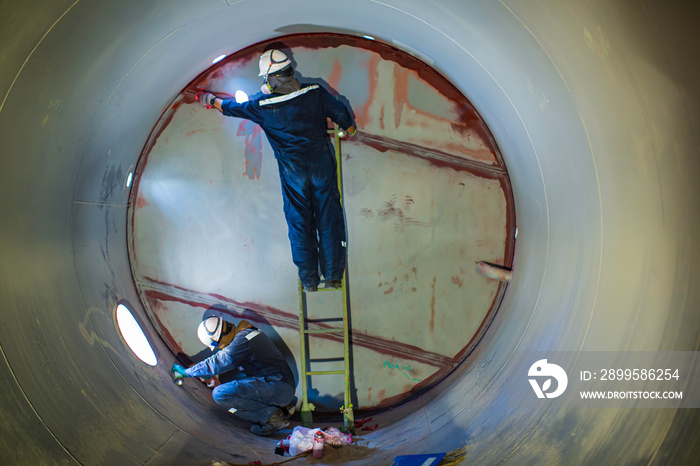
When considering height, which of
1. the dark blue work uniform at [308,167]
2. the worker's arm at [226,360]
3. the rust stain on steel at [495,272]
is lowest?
the worker's arm at [226,360]

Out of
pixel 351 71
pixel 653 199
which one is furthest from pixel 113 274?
pixel 653 199

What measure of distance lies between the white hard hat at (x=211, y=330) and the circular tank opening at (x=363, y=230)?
0.97ft

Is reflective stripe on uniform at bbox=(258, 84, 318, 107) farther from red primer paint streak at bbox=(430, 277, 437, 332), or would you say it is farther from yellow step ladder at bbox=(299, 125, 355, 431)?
red primer paint streak at bbox=(430, 277, 437, 332)

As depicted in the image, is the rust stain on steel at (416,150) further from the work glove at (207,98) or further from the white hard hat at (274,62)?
the work glove at (207,98)

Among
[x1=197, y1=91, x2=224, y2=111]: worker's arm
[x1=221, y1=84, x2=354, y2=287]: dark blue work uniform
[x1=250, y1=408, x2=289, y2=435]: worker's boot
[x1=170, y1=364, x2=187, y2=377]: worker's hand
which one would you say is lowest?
[x1=250, y1=408, x2=289, y2=435]: worker's boot

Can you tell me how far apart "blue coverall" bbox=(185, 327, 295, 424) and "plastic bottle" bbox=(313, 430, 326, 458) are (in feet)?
1.43

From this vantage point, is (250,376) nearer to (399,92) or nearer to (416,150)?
(416,150)

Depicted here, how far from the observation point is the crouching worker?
11.0ft

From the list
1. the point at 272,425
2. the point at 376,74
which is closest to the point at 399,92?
the point at 376,74

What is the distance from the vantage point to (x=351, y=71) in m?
3.53

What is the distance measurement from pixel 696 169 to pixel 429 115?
7.14ft

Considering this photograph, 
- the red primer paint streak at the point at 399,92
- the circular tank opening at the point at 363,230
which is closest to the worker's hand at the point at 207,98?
the circular tank opening at the point at 363,230

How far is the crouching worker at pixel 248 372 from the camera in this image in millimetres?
3354

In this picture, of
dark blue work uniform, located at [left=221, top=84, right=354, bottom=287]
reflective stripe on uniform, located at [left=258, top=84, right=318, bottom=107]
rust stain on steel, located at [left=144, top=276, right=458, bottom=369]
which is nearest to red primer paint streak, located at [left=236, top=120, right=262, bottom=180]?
dark blue work uniform, located at [left=221, top=84, right=354, bottom=287]
